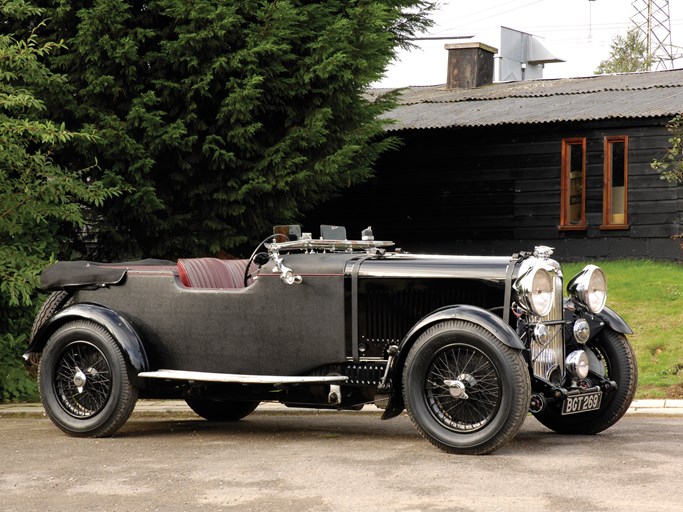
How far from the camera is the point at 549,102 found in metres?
22.6

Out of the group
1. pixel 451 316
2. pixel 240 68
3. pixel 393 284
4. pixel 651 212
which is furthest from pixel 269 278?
pixel 651 212

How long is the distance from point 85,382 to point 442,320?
2.73 metres

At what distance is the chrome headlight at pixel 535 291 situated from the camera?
7141 millimetres

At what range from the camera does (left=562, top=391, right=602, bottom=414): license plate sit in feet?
23.7

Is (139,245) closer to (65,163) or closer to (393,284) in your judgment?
(65,163)

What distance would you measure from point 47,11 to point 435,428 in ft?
24.3

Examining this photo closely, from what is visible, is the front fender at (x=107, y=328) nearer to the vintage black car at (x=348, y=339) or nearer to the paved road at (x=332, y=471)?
the vintage black car at (x=348, y=339)

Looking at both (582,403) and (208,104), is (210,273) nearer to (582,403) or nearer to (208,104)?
(582,403)

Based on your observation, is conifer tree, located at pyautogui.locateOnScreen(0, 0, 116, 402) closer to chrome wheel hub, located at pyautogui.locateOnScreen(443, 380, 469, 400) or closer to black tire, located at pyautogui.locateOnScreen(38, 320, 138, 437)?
black tire, located at pyautogui.locateOnScreen(38, 320, 138, 437)

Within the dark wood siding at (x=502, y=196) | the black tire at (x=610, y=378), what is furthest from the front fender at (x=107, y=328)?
the dark wood siding at (x=502, y=196)

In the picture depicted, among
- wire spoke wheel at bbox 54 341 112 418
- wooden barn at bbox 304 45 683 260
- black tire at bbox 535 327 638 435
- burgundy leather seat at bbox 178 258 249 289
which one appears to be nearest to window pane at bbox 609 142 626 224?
wooden barn at bbox 304 45 683 260

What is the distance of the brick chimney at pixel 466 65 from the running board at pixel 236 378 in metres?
19.8

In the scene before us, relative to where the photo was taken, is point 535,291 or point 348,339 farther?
point 348,339

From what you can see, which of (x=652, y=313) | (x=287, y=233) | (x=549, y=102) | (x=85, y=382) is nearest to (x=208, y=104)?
(x=287, y=233)
